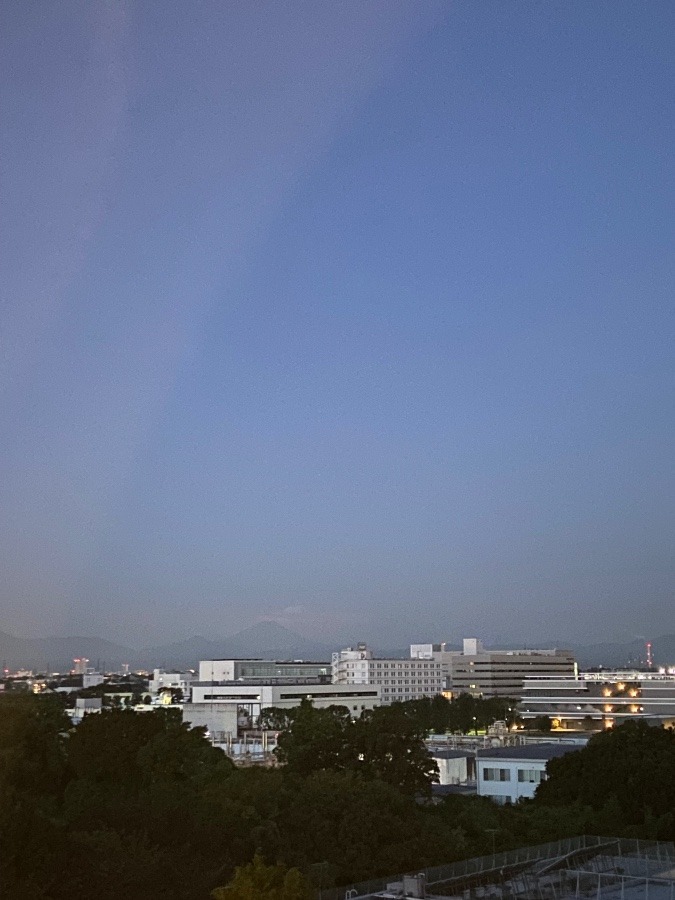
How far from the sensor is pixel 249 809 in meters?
29.3

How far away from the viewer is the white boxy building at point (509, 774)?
5122 cm

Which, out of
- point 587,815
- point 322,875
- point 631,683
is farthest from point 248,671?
point 322,875

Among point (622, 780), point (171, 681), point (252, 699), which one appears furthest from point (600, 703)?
point (171, 681)

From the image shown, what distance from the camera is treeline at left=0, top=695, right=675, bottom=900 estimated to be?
2212 centimetres

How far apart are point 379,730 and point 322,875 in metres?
20.3

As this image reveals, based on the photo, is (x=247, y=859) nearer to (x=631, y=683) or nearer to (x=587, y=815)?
(x=587, y=815)

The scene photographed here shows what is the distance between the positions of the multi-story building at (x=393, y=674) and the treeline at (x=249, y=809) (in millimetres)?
113955

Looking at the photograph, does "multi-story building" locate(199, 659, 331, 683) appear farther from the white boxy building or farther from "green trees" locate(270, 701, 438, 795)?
"green trees" locate(270, 701, 438, 795)

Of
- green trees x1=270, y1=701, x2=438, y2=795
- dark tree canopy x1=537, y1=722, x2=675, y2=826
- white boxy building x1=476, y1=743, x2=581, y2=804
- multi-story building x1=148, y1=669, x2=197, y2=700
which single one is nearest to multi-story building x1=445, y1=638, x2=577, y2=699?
multi-story building x1=148, y1=669, x2=197, y2=700

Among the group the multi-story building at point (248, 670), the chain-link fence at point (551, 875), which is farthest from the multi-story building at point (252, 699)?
the chain-link fence at point (551, 875)

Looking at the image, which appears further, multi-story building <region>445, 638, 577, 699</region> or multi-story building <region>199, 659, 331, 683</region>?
multi-story building <region>445, 638, 577, 699</region>

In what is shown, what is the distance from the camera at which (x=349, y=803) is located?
2791 cm

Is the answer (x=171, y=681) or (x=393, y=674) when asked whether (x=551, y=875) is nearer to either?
(x=393, y=674)

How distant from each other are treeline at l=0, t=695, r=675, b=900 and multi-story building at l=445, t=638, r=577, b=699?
118 m
